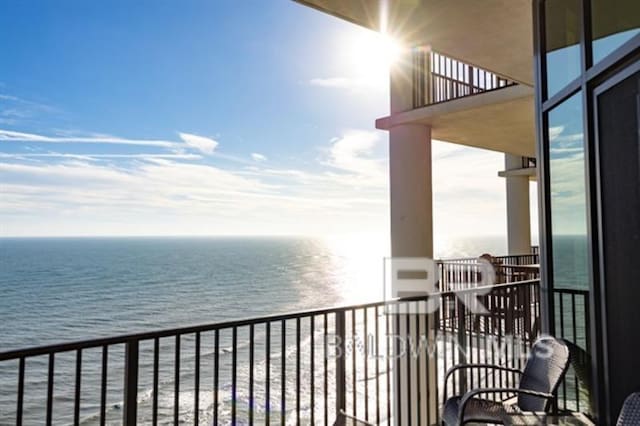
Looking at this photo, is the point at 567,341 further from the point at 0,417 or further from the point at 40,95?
the point at 40,95

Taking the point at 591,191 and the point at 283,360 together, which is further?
the point at 283,360

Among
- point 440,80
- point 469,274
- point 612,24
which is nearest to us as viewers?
point 612,24

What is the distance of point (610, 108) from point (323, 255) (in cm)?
6520

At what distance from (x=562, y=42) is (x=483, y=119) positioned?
352 cm

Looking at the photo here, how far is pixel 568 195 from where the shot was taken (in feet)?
8.53

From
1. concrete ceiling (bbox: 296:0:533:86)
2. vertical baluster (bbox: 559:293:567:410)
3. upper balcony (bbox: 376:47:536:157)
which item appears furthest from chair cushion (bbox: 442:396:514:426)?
upper balcony (bbox: 376:47:536:157)

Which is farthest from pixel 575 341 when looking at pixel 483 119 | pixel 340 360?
pixel 483 119

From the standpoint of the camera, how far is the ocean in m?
16.8

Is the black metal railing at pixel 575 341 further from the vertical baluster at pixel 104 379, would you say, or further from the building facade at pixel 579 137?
the vertical baluster at pixel 104 379

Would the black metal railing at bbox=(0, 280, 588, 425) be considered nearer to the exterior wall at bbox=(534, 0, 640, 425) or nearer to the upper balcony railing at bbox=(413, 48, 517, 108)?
the exterior wall at bbox=(534, 0, 640, 425)

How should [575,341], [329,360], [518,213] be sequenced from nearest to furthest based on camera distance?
[575,341] → [329,360] → [518,213]

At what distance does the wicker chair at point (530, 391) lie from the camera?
7.41 ft

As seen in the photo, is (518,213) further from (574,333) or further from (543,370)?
(543,370)

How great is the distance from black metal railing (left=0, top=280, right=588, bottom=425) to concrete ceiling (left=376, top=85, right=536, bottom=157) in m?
2.29
